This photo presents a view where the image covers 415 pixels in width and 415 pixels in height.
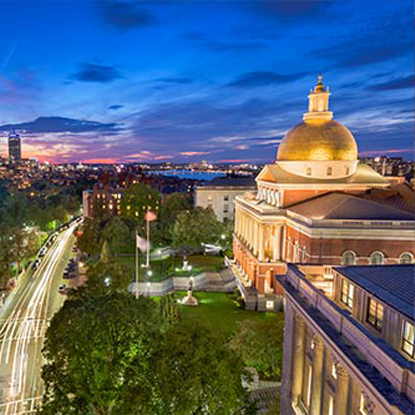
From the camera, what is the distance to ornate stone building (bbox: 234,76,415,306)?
3866cm

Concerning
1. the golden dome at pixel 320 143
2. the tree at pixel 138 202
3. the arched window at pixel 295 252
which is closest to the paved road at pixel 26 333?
the tree at pixel 138 202

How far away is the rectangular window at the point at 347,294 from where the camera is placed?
20.0 m

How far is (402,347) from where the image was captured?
1478cm

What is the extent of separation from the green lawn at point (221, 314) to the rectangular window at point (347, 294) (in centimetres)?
1876

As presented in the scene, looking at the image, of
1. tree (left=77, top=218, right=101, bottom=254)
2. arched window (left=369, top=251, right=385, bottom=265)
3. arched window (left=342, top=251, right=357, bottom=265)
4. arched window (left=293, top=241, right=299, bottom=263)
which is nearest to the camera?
arched window (left=369, top=251, right=385, bottom=265)

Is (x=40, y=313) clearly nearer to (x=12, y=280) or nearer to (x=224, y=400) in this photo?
(x=12, y=280)

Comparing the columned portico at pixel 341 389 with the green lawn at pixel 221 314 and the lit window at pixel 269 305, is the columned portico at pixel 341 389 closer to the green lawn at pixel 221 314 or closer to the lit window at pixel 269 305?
Result: the green lawn at pixel 221 314

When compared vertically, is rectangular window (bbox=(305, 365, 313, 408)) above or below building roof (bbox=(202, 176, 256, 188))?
below

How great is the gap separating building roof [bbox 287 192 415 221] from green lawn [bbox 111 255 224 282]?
18.5 metres

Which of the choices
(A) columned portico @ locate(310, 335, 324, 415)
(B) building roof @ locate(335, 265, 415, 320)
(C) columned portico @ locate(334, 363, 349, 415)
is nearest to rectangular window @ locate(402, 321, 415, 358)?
(B) building roof @ locate(335, 265, 415, 320)

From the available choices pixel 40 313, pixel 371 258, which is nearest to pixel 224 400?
pixel 371 258

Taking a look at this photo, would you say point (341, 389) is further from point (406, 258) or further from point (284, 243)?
point (284, 243)

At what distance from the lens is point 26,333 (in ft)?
129

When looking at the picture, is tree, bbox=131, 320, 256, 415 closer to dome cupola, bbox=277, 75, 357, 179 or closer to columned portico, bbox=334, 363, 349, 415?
columned portico, bbox=334, 363, 349, 415
